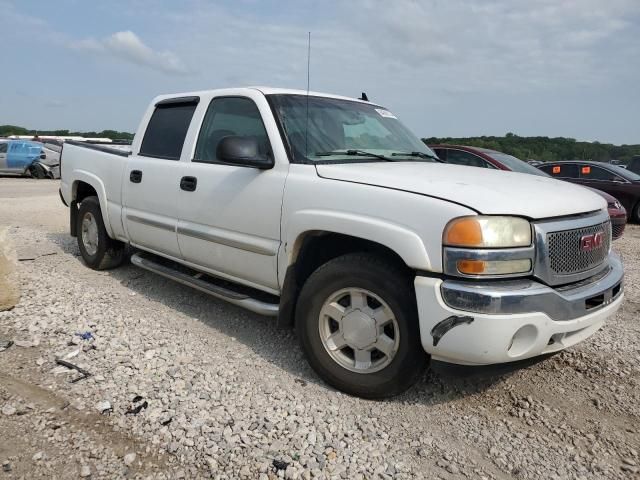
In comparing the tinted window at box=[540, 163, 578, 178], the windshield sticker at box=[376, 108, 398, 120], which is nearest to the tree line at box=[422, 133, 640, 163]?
the tinted window at box=[540, 163, 578, 178]

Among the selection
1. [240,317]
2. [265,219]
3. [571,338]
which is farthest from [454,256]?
[240,317]

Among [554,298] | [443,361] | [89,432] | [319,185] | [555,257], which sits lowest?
[89,432]

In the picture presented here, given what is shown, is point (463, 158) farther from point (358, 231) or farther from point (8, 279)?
point (8, 279)

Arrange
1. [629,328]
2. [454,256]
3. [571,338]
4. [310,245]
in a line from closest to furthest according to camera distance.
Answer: [454,256] → [571,338] → [310,245] → [629,328]

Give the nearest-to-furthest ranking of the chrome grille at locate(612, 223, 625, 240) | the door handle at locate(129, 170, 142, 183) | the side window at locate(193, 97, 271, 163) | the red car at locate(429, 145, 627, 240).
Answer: the side window at locate(193, 97, 271, 163) < the door handle at locate(129, 170, 142, 183) < the chrome grille at locate(612, 223, 625, 240) < the red car at locate(429, 145, 627, 240)

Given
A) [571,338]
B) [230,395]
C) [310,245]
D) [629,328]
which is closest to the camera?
[571,338]

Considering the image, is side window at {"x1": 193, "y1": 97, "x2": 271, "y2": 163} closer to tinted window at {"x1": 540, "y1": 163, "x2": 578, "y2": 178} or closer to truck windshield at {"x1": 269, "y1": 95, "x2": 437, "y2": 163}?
truck windshield at {"x1": 269, "y1": 95, "x2": 437, "y2": 163}

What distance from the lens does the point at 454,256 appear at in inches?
98.9

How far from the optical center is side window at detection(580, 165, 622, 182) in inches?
469

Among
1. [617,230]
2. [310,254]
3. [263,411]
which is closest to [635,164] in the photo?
[617,230]

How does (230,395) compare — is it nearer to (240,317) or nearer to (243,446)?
(243,446)

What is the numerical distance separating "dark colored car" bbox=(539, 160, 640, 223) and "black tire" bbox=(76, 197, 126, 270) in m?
10.2

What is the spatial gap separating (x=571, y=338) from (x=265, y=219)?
6.43 feet

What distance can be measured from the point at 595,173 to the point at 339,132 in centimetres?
1053
